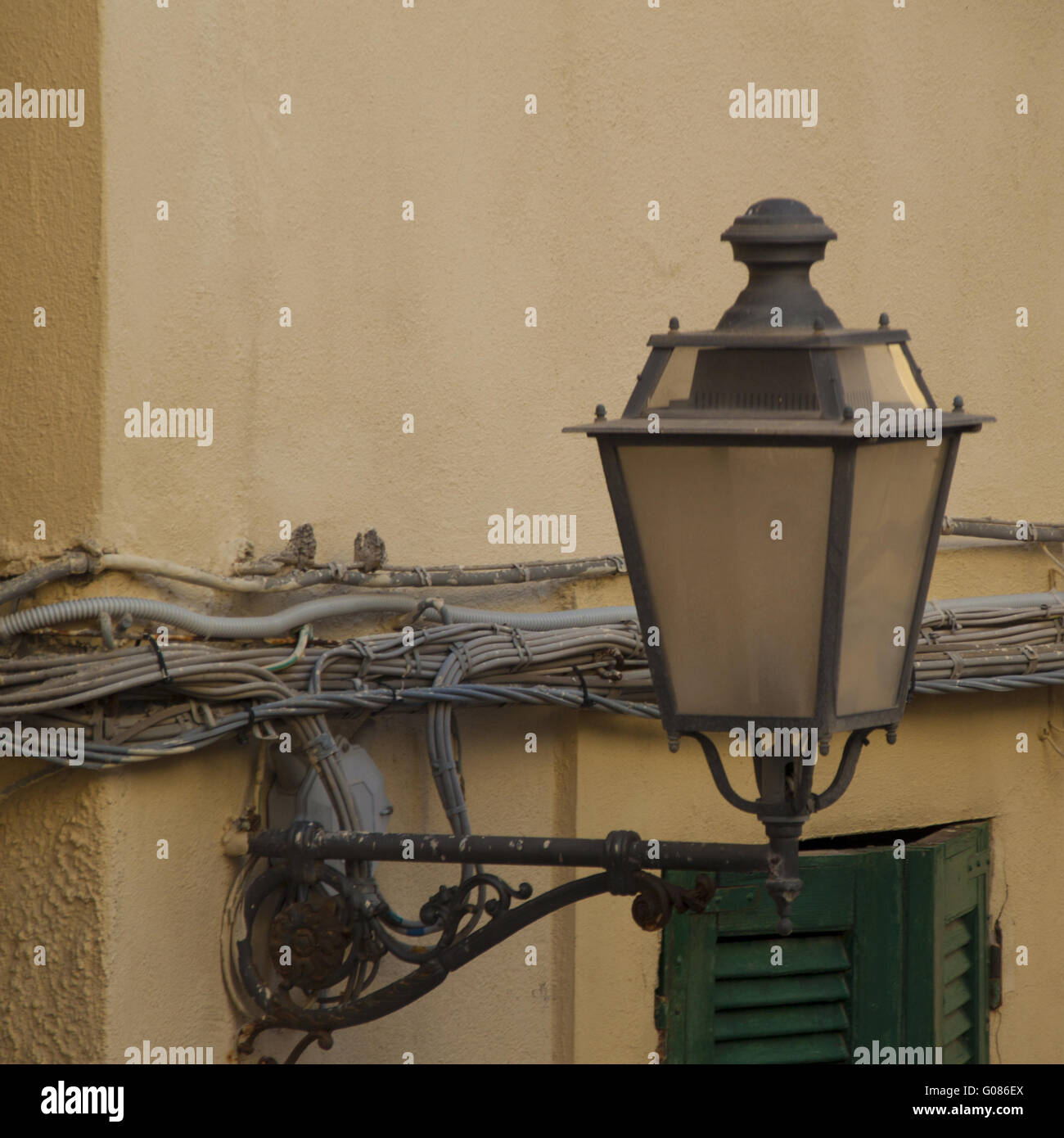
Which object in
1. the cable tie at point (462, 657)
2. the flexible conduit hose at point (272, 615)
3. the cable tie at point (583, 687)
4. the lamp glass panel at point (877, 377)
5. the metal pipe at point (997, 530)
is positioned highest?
the metal pipe at point (997, 530)

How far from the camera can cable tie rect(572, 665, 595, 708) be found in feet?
10.4

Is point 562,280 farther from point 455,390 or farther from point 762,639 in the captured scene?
point 762,639

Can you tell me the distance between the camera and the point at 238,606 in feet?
9.80

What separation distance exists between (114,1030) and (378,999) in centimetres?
44

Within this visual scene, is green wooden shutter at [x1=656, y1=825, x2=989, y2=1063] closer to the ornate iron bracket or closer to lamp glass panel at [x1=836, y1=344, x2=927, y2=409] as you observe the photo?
the ornate iron bracket

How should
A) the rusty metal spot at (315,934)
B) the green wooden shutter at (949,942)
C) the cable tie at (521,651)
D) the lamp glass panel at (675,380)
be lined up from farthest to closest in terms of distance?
the green wooden shutter at (949,942), the cable tie at (521,651), the rusty metal spot at (315,934), the lamp glass panel at (675,380)

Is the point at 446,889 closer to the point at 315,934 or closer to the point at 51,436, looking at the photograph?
the point at 315,934

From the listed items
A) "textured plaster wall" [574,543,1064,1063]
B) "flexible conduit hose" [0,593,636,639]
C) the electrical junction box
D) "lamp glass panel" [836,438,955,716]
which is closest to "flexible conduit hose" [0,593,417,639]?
"flexible conduit hose" [0,593,636,639]

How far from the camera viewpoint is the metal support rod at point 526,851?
2.42 meters

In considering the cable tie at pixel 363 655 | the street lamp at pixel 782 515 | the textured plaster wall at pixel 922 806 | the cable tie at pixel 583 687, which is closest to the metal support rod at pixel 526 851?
the street lamp at pixel 782 515

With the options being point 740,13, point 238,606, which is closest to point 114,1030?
point 238,606

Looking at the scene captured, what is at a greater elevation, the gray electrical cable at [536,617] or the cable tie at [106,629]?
the gray electrical cable at [536,617]

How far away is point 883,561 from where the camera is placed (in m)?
2.13

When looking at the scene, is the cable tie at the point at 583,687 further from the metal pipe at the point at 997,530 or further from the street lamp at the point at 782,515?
the metal pipe at the point at 997,530
